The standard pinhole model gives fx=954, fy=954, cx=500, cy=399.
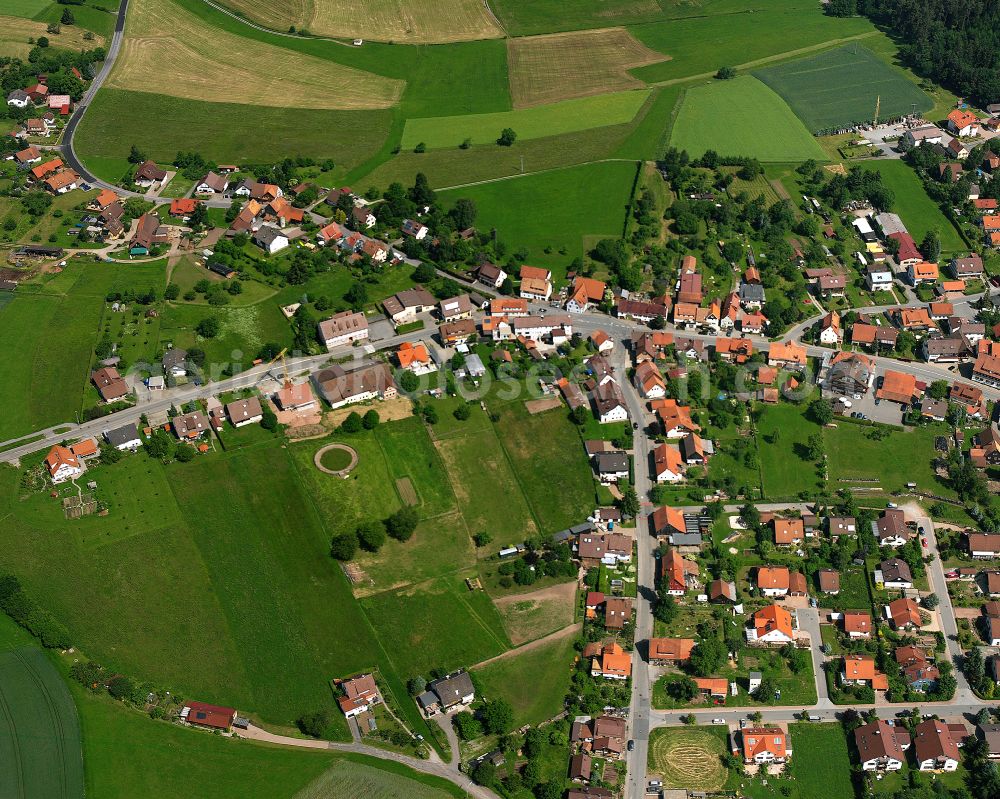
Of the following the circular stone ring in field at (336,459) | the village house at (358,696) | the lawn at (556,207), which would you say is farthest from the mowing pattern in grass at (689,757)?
the lawn at (556,207)

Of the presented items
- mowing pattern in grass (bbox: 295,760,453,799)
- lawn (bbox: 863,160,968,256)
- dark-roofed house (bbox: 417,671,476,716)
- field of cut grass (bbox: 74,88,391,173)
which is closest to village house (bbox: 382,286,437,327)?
field of cut grass (bbox: 74,88,391,173)

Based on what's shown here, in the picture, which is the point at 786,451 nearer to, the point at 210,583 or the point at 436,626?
the point at 436,626

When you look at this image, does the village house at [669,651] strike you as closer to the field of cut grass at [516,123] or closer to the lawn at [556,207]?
the lawn at [556,207]

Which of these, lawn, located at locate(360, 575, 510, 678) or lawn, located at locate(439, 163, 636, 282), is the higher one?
lawn, located at locate(439, 163, 636, 282)

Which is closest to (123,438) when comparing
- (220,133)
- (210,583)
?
(210,583)

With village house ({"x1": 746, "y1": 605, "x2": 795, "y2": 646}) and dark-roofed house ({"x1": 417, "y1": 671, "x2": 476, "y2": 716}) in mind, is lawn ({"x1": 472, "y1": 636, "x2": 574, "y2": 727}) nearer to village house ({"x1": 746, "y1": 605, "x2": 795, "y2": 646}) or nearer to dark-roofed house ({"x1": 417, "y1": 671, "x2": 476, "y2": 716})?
dark-roofed house ({"x1": 417, "y1": 671, "x2": 476, "y2": 716})
